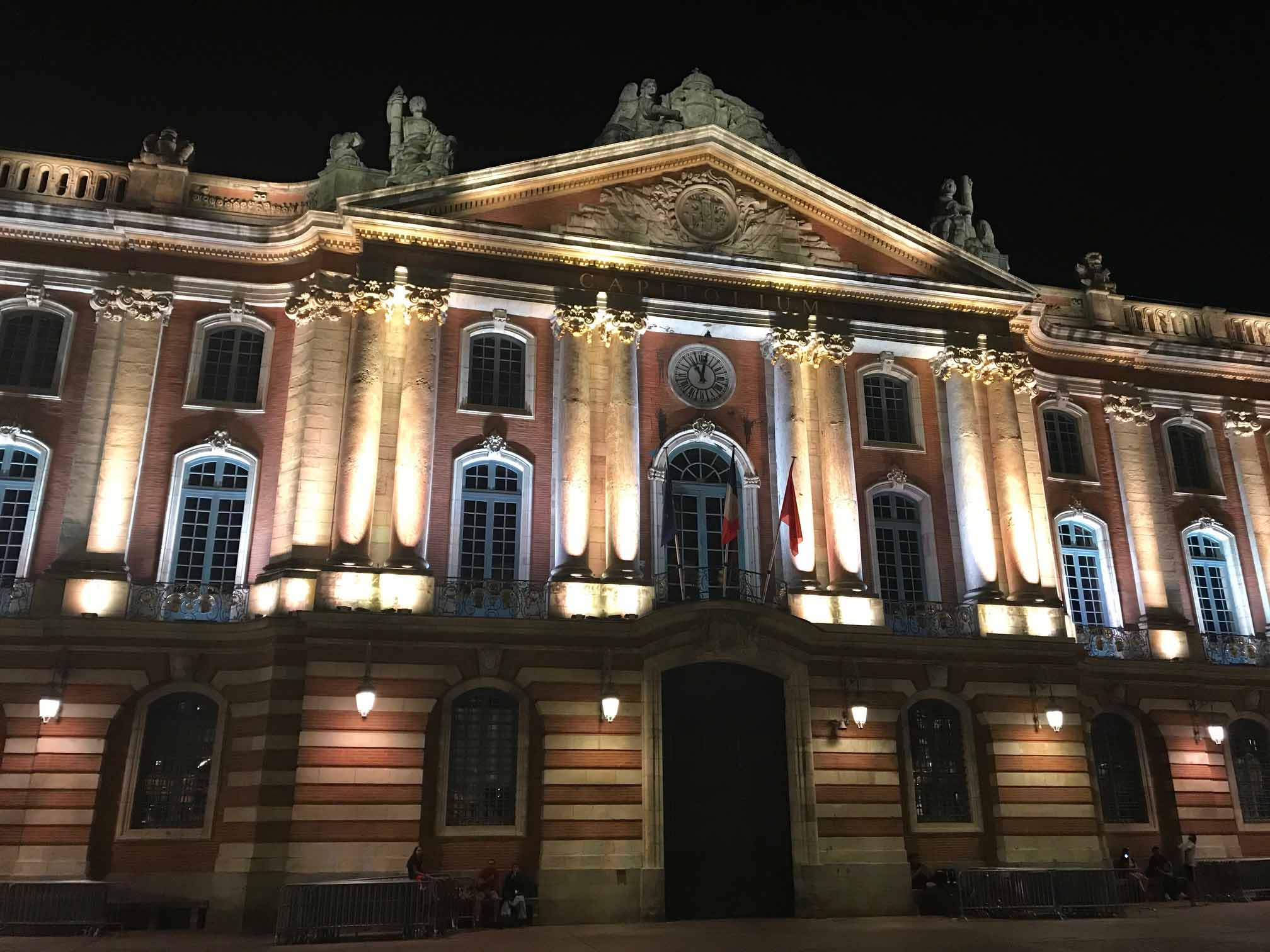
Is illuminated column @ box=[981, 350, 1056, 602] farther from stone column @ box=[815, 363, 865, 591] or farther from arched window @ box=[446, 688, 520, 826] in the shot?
arched window @ box=[446, 688, 520, 826]

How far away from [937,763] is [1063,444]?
968cm

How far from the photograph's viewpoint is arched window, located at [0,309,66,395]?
72.1 ft

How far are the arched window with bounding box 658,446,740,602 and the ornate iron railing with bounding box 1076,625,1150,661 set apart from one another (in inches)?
341

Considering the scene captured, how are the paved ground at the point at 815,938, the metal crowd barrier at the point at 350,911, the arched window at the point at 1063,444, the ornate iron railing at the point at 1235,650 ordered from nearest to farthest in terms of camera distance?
the paved ground at the point at 815,938
the metal crowd barrier at the point at 350,911
the ornate iron railing at the point at 1235,650
the arched window at the point at 1063,444

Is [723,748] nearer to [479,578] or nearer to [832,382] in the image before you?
[479,578]

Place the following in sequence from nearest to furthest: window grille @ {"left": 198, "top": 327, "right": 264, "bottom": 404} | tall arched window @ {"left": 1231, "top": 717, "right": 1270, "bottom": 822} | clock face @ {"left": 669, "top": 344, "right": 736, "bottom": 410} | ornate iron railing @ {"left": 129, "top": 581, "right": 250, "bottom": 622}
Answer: ornate iron railing @ {"left": 129, "top": 581, "right": 250, "bottom": 622} < window grille @ {"left": 198, "top": 327, "right": 264, "bottom": 404} < clock face @ {"left": 669, "top": 344, "right": 736, "bottom": 410} < tall arched window @ {"left": 1231, "top": 717, "right": 1270, "bottom": 822}

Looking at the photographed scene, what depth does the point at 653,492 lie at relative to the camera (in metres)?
23.2

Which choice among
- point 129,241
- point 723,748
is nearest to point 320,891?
point 723,748

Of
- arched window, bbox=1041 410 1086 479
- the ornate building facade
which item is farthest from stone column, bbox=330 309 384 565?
arched window, bbox=1041 410 1086 479

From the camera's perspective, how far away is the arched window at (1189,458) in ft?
92.3

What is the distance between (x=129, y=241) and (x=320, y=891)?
1442 centimetres

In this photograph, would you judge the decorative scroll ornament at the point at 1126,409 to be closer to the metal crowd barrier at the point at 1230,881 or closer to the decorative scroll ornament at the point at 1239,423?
the decorative scroll ornament at the point at 1239,423

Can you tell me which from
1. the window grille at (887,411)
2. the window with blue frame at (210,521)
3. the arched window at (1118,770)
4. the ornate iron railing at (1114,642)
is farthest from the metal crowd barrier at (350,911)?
the ornate iron railing at (1114,642)

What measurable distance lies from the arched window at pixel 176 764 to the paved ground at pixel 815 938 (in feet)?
7.46
